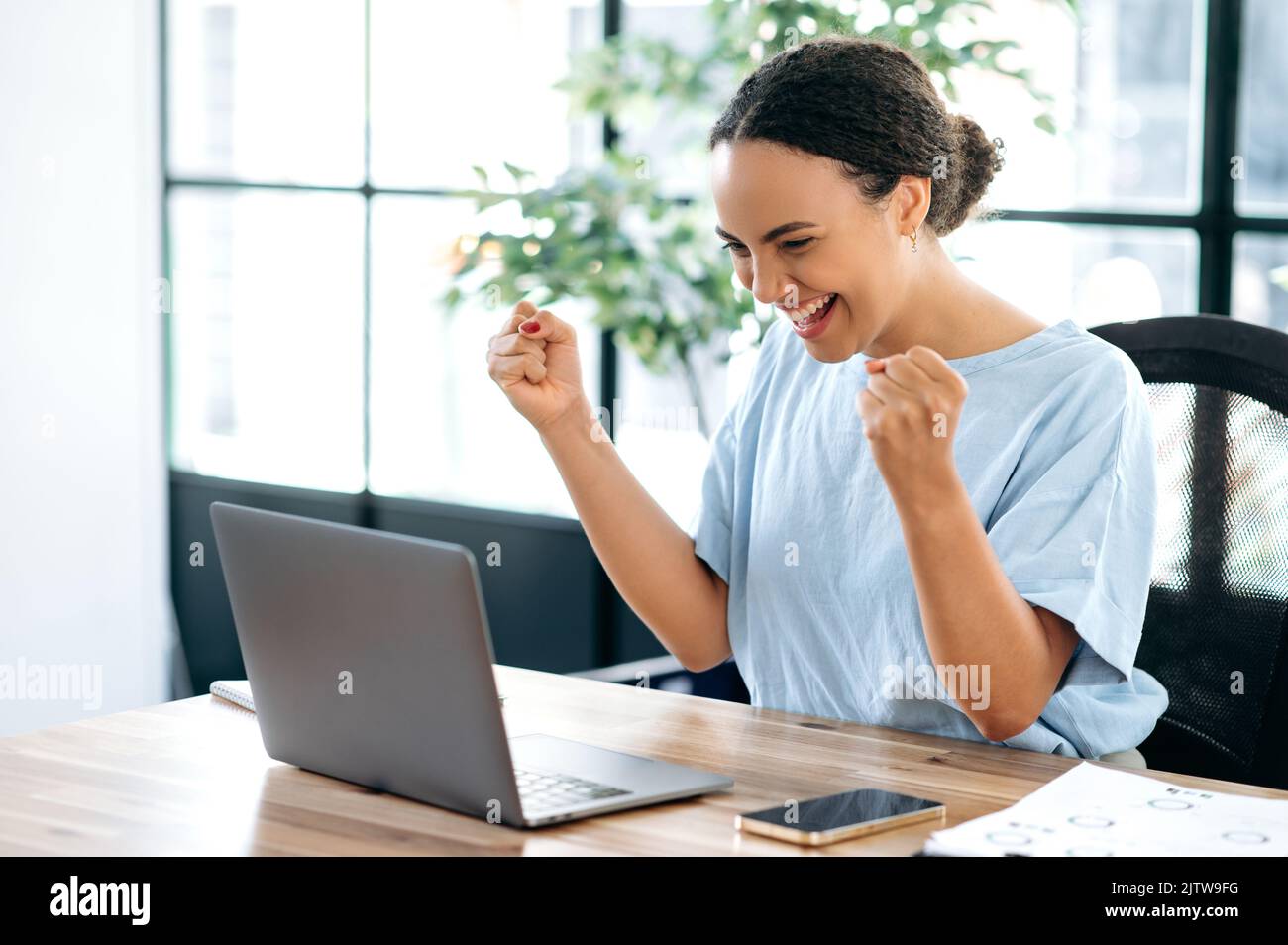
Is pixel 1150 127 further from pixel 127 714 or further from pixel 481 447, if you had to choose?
pixel 127 714

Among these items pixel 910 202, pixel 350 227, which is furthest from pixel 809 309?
pixel 350 227

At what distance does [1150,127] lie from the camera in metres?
2.68

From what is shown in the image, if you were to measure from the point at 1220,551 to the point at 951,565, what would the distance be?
427 millimetres

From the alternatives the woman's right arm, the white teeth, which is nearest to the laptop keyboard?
the woman's right arm

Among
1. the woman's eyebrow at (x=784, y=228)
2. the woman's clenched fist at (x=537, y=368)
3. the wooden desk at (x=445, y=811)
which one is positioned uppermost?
the woman's eyebrow at (x=784, y=228)

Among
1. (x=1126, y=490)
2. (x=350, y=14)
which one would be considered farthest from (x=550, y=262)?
(x=1126, y=490)

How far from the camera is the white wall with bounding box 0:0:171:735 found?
327 centimetres

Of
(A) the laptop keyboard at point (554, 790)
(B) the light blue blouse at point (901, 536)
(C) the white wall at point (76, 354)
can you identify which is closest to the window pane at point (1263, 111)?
(B) the light blue blouse at point (901, 536)

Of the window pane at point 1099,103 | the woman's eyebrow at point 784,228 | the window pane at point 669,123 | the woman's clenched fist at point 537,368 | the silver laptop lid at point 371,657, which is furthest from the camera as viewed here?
the window pane at point 669,123

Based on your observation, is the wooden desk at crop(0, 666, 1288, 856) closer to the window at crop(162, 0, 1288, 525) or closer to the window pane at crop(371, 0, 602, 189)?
the window at crop(162, 0, 1288, 525)

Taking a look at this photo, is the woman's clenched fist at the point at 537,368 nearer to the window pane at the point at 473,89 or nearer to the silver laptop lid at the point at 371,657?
the silver laptop lid at the point at 371,657

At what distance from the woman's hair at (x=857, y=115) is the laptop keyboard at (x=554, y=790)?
0.64 m

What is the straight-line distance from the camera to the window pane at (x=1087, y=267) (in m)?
2.68

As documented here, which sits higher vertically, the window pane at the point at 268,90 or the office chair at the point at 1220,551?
the window pane at the point at 268,90
